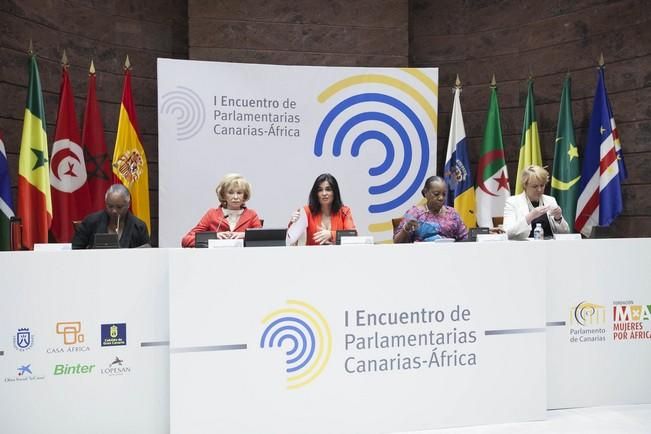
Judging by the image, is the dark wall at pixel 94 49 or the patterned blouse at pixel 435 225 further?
the dark wall at pixel 94 49

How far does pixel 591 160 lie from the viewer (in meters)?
4.95

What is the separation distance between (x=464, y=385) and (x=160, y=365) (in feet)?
4.32

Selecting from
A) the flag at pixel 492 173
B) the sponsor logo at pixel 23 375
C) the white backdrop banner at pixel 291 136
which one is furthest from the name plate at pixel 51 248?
the flag at pixel 492 173

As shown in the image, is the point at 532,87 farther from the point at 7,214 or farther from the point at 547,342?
the point at 7,214

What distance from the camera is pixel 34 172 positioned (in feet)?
14.2

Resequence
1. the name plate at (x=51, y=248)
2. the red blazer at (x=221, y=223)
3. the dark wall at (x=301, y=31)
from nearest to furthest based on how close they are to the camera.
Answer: the name plate at (x=51, y=248)
the red blazer at (x=221, y=223)
the dark wall at (x=301, y=31)

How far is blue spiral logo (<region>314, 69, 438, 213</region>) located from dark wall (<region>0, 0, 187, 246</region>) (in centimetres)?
167

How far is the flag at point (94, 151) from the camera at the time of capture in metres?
4.70

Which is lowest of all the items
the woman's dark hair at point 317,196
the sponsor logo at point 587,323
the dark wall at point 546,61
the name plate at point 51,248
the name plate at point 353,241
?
the sponsor logo at point 587,323

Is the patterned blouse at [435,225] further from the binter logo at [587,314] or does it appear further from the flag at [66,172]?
the flag at [66,172]

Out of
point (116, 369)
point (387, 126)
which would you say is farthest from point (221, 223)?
point (387, 126)

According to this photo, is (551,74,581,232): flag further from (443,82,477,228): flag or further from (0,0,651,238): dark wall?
(443,82,477,228): flag

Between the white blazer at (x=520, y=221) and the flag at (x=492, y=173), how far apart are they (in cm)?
158

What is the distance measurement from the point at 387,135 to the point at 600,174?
5.86 ft
